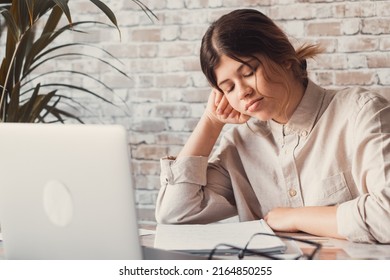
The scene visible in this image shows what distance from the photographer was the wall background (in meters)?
2.56

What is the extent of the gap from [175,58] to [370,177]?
56.9 inches

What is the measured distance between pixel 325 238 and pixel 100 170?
0.61 m

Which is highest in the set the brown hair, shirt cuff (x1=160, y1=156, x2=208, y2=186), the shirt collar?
the brown hair

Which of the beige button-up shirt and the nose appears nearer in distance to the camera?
the beige button-up shirt

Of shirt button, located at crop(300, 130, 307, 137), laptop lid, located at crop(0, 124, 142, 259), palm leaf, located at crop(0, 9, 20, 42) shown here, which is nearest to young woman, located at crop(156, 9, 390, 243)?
shirt button, located at crop(300, 130, 307, 137)

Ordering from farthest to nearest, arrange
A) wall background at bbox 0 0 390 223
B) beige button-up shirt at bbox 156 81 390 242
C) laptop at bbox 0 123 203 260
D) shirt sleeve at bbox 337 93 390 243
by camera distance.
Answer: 1. wall background at bbox 0 0 390 223
2. beige button-up shirt at bbox 156 81 390 242
3. shirt sleeve at bbox 337 93 390 243
4. laptop at bbox 0 123 203 260

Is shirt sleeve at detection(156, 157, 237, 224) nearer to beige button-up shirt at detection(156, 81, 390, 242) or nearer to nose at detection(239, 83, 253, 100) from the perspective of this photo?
beige button-up shirt at detection(156, 81, 390, 242)

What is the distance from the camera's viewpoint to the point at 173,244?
1399 mm

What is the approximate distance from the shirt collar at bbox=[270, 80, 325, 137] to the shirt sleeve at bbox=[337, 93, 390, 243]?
14 centimetres

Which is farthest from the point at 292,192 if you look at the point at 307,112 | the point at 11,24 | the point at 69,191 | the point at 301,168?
the point at 11,24
